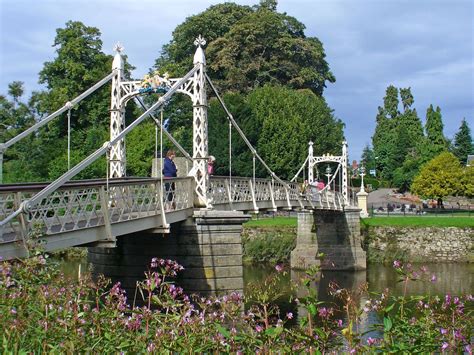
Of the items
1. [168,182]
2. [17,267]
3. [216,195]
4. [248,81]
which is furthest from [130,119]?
[17,267]

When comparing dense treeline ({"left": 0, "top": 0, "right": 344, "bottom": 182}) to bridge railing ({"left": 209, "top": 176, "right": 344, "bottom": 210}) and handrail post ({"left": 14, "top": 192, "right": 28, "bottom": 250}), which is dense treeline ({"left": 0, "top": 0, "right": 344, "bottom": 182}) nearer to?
bridge railing ({"left": 209, "top": 176, "right": 344, "bottom": 210})

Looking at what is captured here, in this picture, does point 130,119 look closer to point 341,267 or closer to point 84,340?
point 341,267

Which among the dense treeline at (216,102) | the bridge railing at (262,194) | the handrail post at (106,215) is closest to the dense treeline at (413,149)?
the dense treeline at (216,102)

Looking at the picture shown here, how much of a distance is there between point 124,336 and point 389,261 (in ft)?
101

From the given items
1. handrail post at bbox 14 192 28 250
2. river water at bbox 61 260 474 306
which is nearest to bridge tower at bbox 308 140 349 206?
river water at bbox 61 260 474 306

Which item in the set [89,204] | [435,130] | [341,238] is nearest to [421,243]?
[341,238]

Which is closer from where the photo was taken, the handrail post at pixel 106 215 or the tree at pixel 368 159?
the handrail post at pixel 106 215

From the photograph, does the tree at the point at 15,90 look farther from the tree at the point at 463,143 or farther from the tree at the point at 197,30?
the tree at the point at 463,143

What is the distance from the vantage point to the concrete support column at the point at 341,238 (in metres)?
32.9

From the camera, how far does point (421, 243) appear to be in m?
35.3

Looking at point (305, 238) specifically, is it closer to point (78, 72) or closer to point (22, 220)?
point (78, 72)

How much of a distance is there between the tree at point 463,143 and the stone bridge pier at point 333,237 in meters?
36.5

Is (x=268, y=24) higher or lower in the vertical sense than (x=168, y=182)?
higher

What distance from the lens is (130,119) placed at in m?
38.9
